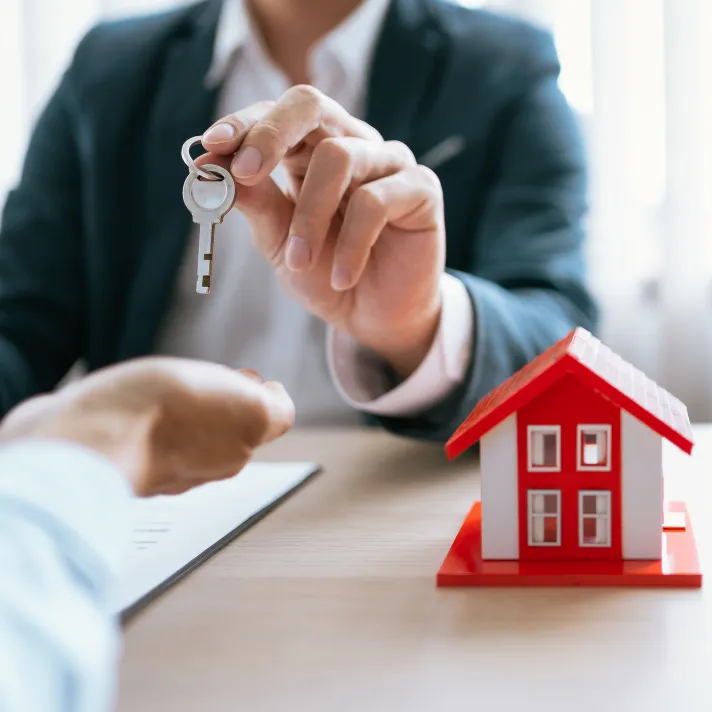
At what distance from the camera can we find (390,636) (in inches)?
17.8

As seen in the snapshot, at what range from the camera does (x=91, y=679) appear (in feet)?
0.89

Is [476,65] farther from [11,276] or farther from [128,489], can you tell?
[128,489]

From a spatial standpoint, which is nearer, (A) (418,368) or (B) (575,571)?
(B) (575,571)

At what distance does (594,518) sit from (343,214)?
313 mm

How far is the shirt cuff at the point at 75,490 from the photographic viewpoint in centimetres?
30

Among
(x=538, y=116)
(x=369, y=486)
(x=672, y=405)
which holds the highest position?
(x=538, y=116)

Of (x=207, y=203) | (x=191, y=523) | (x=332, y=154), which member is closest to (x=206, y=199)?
(x=207, y=203)

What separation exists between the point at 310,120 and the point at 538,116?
549mm

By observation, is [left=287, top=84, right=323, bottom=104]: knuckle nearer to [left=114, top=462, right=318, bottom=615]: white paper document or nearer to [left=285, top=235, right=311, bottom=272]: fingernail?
[left=285, top=235, right=311, bottom=272]: fingernail

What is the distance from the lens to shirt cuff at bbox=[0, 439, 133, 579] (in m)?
0.30

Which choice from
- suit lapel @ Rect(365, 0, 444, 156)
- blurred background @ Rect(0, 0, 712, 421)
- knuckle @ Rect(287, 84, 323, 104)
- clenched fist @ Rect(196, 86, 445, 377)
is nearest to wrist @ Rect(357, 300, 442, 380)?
clenched fist @ Rect(196, 86, 445, 377)

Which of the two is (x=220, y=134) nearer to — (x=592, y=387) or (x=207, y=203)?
(x=207, y=203)

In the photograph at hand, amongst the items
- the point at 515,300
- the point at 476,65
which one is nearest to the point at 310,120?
the point at 515,300

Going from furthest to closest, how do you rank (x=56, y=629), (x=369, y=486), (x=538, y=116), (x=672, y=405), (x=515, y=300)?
(x=538, y=116)
(x=515, y=300)
(x=369, y=486)
(x=672, y=405)
(x=56, y=629)
